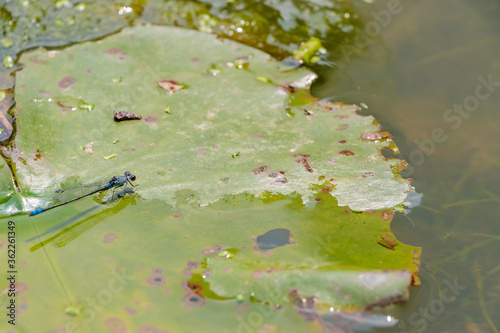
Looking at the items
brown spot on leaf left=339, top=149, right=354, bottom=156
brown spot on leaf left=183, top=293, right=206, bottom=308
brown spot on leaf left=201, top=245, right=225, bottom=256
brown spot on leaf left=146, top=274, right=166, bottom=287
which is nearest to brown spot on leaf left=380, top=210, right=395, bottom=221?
brown spot on leaf left=339, top=149, right=354, bottom=156

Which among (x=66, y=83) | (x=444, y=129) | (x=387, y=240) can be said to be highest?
(x=444, y=129)

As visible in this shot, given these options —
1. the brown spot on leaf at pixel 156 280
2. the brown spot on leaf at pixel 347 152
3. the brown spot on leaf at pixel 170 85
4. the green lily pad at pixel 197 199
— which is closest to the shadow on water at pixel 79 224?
the green lily pad at pixel 197 199

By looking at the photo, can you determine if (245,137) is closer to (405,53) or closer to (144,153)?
(144,153)

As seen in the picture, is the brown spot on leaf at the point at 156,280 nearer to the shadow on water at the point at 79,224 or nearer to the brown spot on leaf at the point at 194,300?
the brown spot on leaf at the point at 194,300

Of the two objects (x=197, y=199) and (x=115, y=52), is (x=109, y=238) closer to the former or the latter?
(x=197, y=199)

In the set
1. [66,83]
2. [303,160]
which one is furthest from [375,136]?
[66,83]

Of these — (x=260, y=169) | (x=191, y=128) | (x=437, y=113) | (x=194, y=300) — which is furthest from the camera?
(x=437, y=113)

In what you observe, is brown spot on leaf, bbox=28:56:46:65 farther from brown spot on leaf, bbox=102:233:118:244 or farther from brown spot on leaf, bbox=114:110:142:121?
brown spot on leaf, bbox=102:233:118:244
